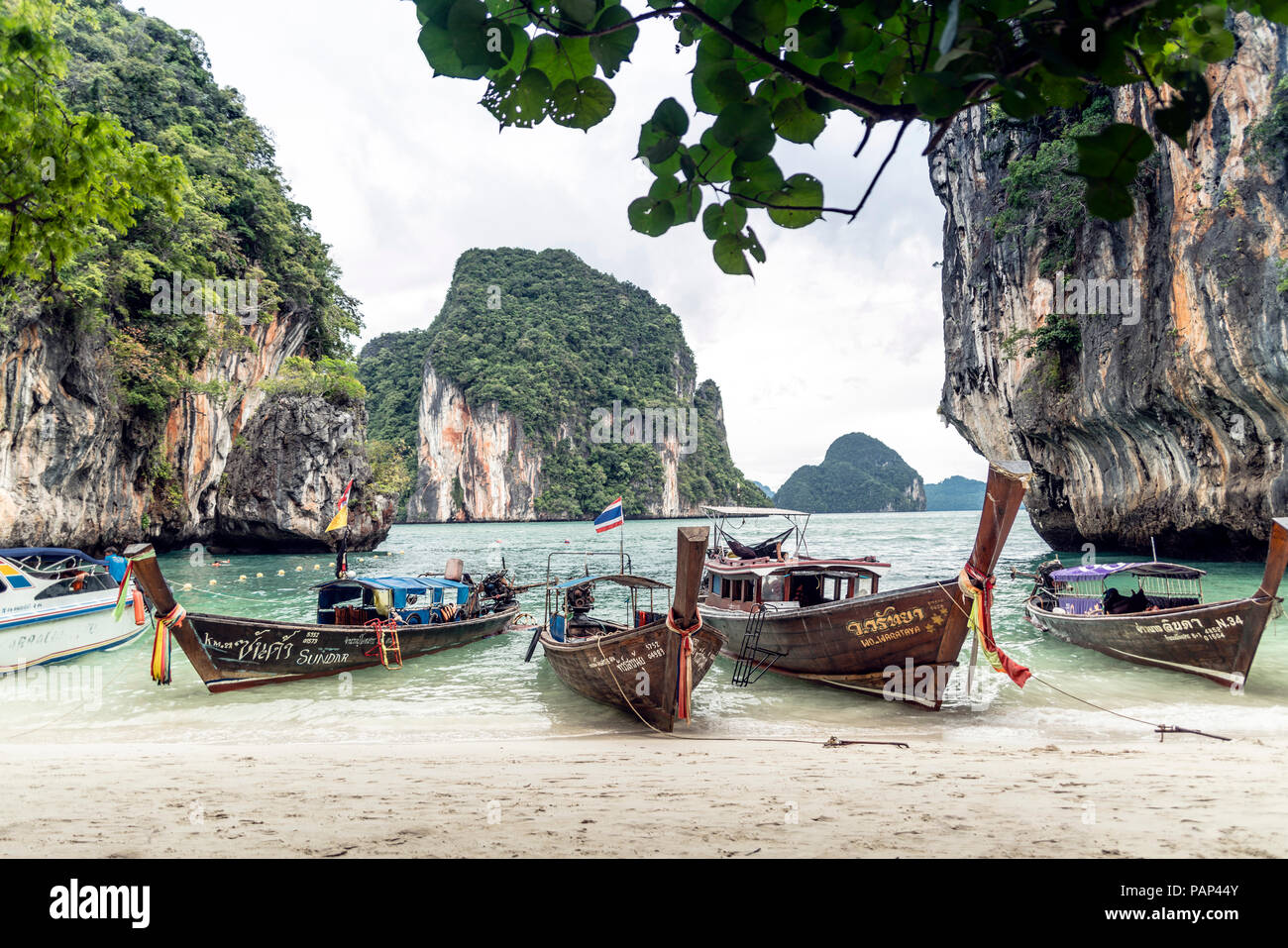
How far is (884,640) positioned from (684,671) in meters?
2.82

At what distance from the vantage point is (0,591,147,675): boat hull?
9.43 m

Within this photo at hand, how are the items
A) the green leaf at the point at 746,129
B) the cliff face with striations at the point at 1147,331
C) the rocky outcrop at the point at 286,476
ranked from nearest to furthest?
the green leaf at the point at 746,129 → the cliff face with striations at the point at 1147,331 → the rocky outcrop at the point at 286,476

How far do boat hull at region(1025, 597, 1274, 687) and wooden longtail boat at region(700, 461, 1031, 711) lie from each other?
3373 mm

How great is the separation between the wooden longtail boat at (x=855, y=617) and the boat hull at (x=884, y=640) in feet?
0.04

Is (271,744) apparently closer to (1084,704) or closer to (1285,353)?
(1084,704)

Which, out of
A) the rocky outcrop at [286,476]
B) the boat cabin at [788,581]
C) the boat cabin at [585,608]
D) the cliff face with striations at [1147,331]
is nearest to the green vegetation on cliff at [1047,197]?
the cliff face with striations at [1147,331]

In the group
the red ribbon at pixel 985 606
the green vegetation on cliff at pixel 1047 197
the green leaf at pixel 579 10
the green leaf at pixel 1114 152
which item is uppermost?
the green vegetation on cliff at pixel 1047 197

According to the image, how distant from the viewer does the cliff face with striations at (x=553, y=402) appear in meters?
78.9

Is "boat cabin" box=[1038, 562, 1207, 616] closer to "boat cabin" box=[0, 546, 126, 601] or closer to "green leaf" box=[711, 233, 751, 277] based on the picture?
"green leaf" box=[711, 233, 751, 277]

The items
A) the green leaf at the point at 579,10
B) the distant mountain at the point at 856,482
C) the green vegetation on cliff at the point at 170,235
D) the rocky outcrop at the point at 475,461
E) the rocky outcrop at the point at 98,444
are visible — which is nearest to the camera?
the green leaf at the point at 579,10

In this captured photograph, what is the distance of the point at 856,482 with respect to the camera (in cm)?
13250

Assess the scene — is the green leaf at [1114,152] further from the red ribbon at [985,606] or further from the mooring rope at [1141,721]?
the mooring rope at [1141,721]

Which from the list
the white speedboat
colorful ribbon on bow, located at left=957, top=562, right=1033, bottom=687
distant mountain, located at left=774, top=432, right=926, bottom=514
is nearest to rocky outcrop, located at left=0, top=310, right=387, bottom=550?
the white speedboat

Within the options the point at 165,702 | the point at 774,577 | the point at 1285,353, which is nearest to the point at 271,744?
the point at 165,702
